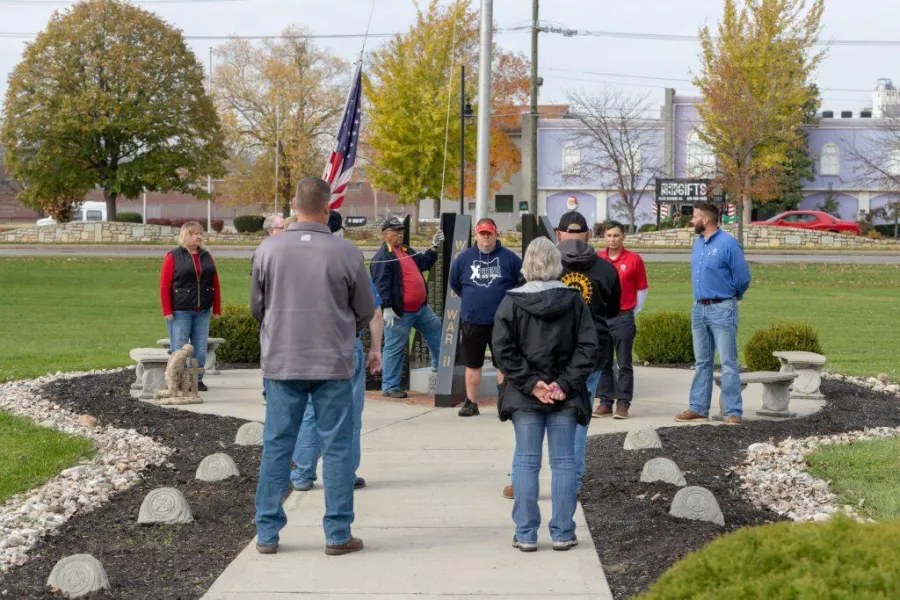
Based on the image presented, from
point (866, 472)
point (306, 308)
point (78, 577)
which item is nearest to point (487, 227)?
point (866, 472)

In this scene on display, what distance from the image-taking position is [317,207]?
645cm

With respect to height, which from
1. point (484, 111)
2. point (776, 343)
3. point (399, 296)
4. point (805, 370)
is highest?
point (484, 111)

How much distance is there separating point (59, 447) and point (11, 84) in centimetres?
4942

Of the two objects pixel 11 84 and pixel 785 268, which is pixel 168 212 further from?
pixel 785 268

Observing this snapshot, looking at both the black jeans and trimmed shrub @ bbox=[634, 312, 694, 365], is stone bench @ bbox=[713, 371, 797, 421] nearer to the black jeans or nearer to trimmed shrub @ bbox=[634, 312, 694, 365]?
the black jeans

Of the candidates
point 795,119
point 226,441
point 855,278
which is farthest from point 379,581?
point 795,119

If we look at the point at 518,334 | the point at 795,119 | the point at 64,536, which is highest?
the point at 795,119

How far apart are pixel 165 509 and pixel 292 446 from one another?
1192mm

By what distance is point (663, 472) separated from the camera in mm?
8086

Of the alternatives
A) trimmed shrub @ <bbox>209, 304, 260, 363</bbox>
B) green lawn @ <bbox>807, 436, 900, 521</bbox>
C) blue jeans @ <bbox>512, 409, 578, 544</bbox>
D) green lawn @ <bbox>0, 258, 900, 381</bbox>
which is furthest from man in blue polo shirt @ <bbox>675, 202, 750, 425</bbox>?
trimmed shrub @ <bbox>209, 304, 260, 363</bbox>

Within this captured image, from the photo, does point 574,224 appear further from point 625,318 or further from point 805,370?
point 805,370

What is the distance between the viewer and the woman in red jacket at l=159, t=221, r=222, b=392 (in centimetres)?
1202

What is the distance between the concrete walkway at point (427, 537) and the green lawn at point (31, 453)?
2.08 m

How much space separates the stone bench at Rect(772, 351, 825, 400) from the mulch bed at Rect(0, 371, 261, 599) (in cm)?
552
